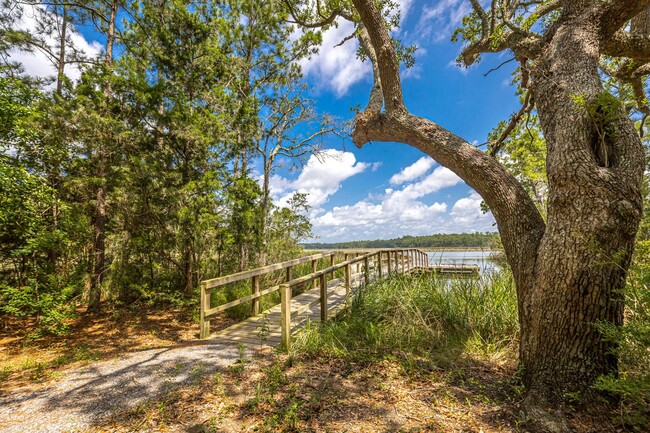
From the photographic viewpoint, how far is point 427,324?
412 centimetres

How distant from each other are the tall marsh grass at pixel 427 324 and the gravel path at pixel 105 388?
1.27 metres

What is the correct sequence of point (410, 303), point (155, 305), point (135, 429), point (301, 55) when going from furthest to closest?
point (301, 55), point (155, 305), point (410, 303), point (135, 429)

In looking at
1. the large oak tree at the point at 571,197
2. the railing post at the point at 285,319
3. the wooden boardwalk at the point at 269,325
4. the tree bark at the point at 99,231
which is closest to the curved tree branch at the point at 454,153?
the large oak tree at the point at 571,197

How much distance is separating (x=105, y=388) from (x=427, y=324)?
4.13m

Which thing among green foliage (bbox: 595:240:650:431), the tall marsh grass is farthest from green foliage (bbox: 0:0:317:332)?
green foliage (bbox: 595:240:650:431)

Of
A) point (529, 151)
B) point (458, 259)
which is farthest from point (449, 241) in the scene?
point (458, 259)

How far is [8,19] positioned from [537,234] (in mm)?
11487

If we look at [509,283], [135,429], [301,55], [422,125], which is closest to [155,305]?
[135,429]

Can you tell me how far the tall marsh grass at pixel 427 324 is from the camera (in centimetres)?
364

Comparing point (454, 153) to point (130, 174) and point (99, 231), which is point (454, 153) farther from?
point (99, 231)

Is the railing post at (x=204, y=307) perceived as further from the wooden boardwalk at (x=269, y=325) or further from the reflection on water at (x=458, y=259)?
the reflection on water at (x=458, y=259)

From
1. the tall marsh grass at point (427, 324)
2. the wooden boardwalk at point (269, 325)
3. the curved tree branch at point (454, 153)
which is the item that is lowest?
the wooden boardwalk at point (269, 325)

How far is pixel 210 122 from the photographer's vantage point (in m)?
6.02

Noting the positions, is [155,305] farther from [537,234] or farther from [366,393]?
[537,234]
